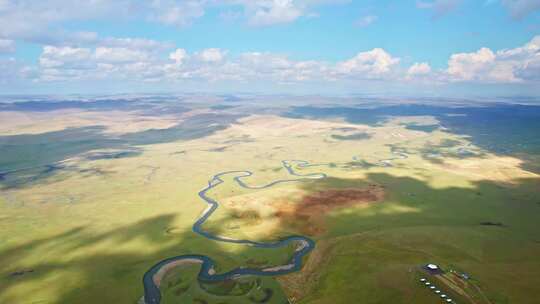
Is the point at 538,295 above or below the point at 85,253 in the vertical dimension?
above

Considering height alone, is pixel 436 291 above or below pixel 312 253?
above

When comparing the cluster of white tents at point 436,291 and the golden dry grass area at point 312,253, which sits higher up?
the cluster of white tents at point 436,291

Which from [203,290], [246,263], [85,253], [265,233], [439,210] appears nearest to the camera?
[203,290]

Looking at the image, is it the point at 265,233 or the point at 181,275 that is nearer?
the point at 181,275

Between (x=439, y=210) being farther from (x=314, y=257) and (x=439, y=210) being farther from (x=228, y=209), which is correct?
(x=228, y=209)

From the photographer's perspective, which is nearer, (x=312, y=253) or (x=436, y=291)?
(x=436, y=291)

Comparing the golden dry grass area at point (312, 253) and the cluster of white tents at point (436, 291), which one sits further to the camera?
the golden dry grass area at point (312, 253)

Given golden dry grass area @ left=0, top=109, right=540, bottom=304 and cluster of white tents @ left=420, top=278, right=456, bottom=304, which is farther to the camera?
golden dry grass area @ left=0, top=109, right=540, bottom=304

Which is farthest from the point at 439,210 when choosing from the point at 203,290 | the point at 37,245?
the point at 37,245

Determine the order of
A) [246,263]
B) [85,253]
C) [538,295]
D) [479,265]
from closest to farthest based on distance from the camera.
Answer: [538,295] → [479,265] → [246,263] → [85,253]

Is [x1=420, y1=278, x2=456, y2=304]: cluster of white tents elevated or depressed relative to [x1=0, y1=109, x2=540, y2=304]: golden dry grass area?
elevated
